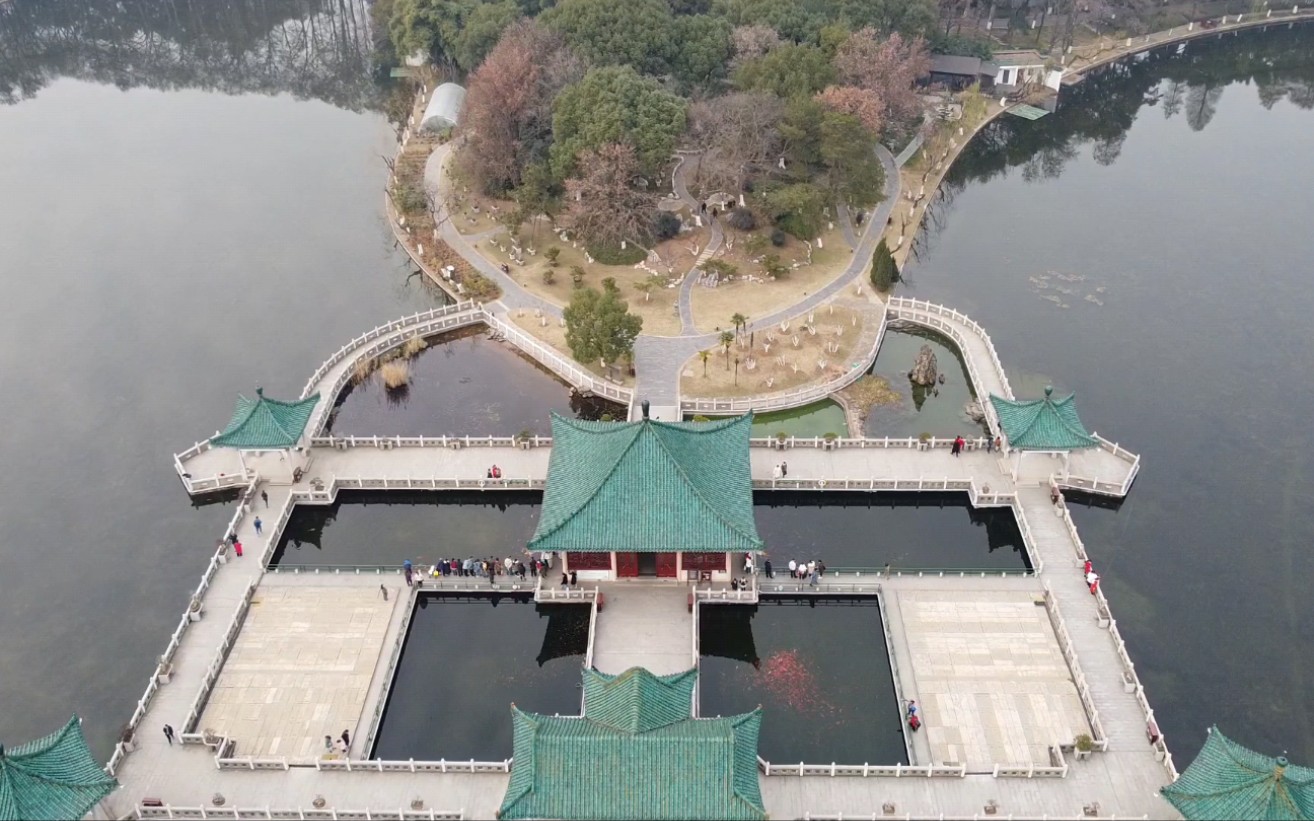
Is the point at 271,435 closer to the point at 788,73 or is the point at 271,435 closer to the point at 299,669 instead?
the point at 299,669

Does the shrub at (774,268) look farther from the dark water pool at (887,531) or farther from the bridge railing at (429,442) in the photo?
the bridge railing at (429,442)

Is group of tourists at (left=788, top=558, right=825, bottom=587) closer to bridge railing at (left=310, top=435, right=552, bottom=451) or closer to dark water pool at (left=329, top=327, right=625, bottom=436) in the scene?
bridge railing at (left=310, top=435, right=552, bottom=451)

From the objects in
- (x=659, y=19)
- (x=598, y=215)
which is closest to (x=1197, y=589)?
(x=598, y=215)

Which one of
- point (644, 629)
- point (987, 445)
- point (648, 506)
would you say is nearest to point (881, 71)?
point (987, 445)

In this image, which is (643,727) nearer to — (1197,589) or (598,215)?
(1197,589)

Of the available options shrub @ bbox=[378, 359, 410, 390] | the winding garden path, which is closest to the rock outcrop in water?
the winding garden path

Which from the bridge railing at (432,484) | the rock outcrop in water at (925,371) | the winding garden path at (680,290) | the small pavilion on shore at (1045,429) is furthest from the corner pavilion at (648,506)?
the rock outcrop in water at (925,371)
